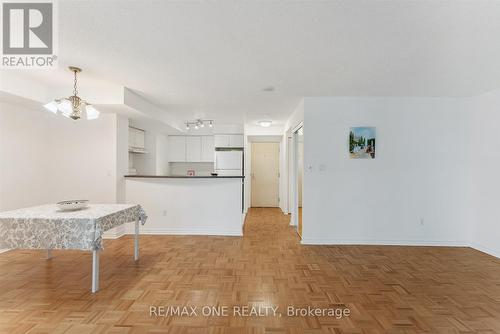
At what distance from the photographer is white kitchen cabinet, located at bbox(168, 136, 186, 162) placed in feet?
23.3

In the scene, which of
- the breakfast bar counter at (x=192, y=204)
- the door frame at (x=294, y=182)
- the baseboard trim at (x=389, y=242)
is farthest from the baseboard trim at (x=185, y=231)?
the baseboard trim at (x=389, y=242)

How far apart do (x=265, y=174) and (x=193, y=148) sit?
94.5 inches

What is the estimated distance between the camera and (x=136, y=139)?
18.8 ft

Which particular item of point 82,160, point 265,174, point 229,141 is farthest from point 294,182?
point 82,160

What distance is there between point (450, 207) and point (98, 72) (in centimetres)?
571

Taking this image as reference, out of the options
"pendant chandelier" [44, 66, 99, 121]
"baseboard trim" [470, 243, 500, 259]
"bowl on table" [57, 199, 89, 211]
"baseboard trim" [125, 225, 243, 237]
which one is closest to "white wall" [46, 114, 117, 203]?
"baseboard trim" [125, 225, 243, 237]

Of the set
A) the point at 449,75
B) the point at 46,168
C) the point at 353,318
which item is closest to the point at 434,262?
the point at 353,318

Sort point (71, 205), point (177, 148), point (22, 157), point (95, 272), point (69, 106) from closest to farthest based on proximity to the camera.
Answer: point (95, 272) < point (71, 205) < point (69, 106) < point (22, 157) < point (177, 148)

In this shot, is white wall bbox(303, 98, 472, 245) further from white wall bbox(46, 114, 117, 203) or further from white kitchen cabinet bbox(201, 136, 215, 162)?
white kitchen cabinet bbox(201, 136, 215, 162)

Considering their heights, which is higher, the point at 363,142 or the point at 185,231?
the point at 363,142

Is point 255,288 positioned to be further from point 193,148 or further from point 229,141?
point 193,148

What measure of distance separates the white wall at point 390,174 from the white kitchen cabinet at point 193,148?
12.5 ft

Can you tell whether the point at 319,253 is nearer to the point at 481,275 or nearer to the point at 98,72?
the point at 481,275

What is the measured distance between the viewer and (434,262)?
341 cm
